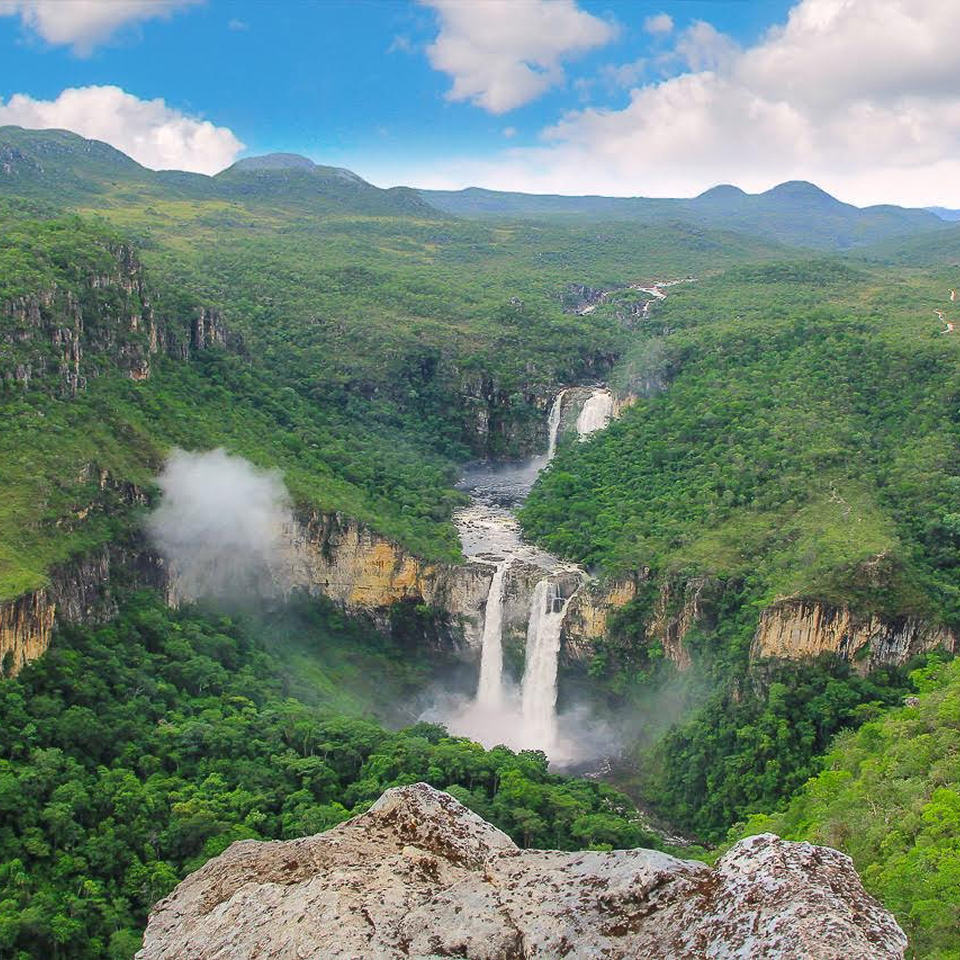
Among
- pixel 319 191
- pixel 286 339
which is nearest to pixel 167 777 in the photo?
pixel 286 339

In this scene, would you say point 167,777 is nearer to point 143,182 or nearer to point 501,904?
point 501,904

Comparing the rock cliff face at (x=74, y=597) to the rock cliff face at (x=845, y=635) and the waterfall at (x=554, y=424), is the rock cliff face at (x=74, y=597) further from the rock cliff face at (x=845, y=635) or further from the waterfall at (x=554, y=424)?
the waterfall at (x=554, y=424)

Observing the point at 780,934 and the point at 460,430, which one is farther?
the point at 460,430

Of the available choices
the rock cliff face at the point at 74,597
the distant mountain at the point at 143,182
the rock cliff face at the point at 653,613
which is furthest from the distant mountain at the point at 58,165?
the rock cliff face at the point at 653,613

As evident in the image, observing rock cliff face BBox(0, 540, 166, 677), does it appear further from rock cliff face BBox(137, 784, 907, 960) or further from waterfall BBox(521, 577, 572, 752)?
rock cliff face BBox(137, 784, 907, 960)

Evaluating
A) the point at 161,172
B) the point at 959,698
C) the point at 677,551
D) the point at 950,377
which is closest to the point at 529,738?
the point at 677,551

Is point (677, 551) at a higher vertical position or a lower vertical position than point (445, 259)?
lower

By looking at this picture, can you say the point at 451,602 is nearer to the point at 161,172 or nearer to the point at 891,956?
the point at 891,956
